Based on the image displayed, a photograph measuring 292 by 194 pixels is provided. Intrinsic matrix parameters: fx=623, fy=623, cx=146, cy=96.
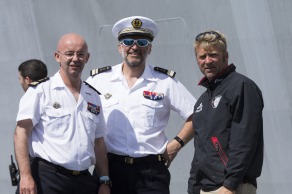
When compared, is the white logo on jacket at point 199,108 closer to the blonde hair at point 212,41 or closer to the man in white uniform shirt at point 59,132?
the blonde hair at point 212,41

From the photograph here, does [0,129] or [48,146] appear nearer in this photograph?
[48,146]

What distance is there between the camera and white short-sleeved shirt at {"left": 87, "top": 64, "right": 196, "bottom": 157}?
3.53 metres

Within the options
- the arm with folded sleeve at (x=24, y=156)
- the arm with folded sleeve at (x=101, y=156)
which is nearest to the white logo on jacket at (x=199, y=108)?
the arm with folded sleeve at (x=101, y=156)

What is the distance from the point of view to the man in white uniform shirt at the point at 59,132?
3182 mm

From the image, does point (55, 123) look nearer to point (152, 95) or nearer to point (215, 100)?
point (152, 95)

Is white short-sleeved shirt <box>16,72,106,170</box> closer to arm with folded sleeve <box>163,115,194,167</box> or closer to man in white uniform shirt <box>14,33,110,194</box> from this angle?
man in white uniform shirt <box>14,33,110,194</box>

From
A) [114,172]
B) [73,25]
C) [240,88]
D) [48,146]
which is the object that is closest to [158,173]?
[114,172]

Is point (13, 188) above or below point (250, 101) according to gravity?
below

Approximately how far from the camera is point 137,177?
138 inches

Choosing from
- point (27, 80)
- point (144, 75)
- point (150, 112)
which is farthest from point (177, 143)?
point (27, 80)

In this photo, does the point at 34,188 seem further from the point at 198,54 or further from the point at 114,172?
the point at 198,54

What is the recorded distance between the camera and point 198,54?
295 centimetres

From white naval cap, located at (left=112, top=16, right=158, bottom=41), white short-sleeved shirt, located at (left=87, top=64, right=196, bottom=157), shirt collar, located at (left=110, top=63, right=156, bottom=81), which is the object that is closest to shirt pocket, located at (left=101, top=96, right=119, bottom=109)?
white short-sleeved shirt, located at (left=87, top=64, right=196, bottom=157)

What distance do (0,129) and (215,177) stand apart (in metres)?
2.49
